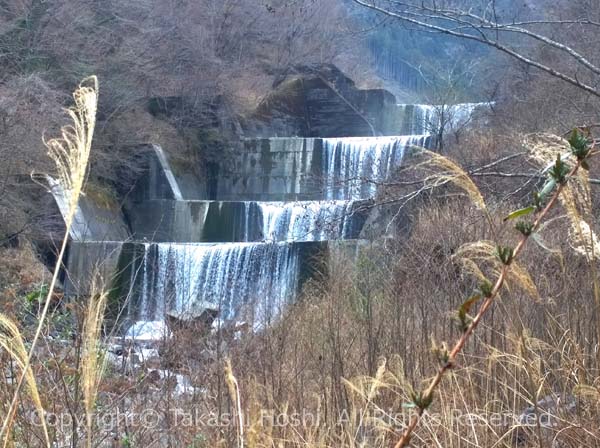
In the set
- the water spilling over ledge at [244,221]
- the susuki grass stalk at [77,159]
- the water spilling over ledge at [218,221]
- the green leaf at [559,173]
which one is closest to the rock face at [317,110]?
the water spilling over ledge at [244,221]

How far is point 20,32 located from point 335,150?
905 cm

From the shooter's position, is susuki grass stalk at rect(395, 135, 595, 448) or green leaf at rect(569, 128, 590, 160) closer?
susuki grass stalk at rect(395, 135, 595, 448)

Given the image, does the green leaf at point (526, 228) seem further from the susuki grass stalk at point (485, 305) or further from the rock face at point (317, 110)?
the rock face at point (317, 110)

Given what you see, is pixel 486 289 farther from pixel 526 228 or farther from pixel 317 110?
pixel 317 110

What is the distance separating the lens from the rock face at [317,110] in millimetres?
25234

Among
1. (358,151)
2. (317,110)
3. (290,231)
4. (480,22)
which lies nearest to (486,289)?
(480,22)

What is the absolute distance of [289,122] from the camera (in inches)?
1013

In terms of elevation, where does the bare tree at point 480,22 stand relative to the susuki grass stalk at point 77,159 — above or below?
above

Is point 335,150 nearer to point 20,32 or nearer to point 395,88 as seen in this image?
point 20,32

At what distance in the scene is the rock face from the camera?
25234 millimetres

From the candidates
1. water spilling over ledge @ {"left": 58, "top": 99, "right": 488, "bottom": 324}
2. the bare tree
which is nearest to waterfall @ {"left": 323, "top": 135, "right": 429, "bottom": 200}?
water spilling over ledge @ {"left": 58, "top": 99, "right": 488, "bottom": 324}

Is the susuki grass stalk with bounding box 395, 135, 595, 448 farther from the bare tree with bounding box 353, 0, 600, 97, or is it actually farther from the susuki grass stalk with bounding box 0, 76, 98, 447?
the bare tree with bounding box 353, 0, 600, 97

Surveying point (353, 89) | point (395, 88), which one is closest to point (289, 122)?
point (353, 89)

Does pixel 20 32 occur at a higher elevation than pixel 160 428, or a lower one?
higher
